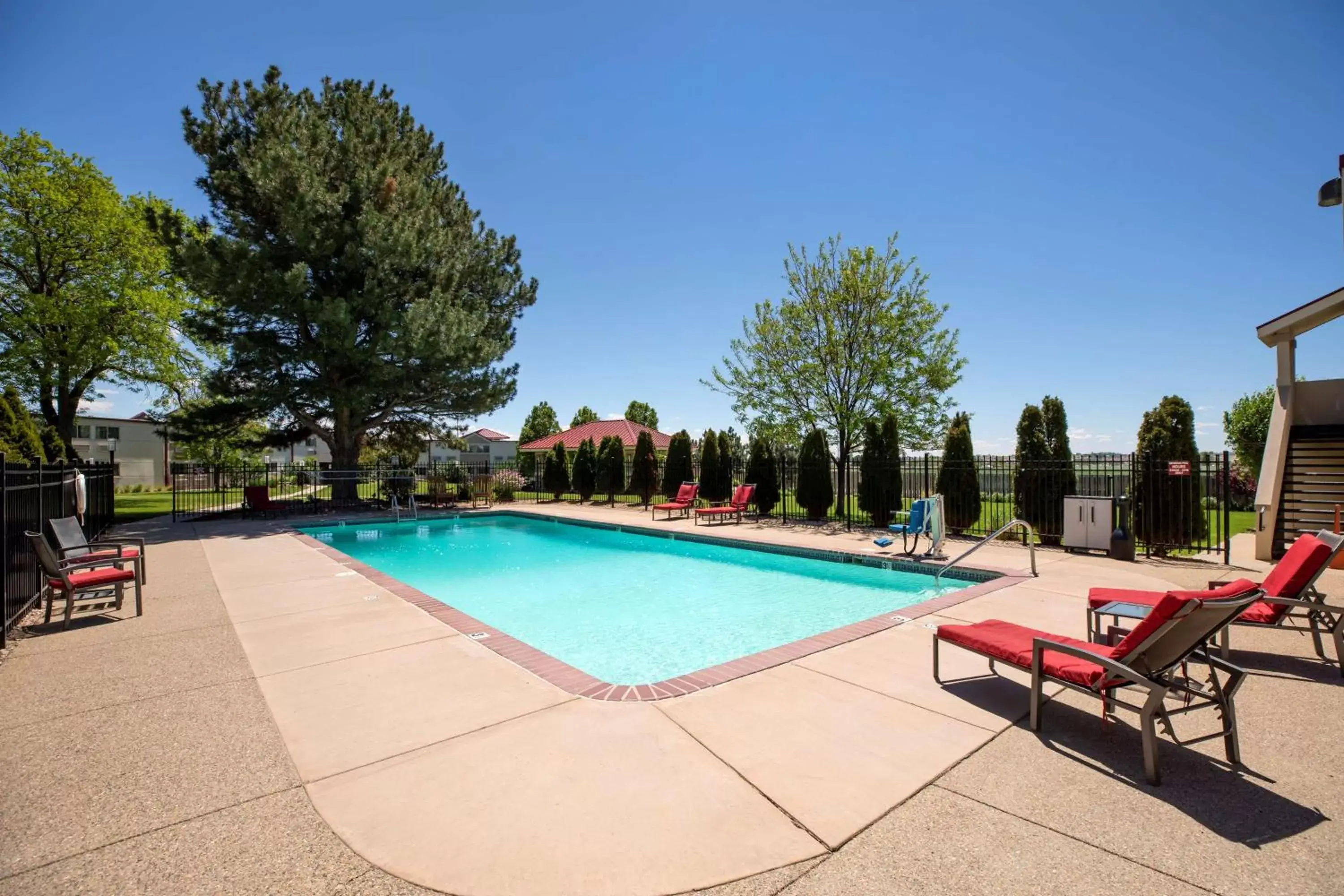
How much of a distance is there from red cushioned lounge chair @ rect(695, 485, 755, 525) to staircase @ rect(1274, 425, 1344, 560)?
33.5ft

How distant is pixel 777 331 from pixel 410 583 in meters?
14.2

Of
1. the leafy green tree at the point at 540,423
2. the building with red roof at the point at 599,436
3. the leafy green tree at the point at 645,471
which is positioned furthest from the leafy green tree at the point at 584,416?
the leafy green tree at the point at 645,471

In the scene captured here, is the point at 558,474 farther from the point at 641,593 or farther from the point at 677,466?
the point at 641,593

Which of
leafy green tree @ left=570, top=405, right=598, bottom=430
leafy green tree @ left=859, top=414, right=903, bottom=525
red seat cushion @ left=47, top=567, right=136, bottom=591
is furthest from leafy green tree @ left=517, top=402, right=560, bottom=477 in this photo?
red seat cushion @ left=47, top=567, right=136, bottom=591

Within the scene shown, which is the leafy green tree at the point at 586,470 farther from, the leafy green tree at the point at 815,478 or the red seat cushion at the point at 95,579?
the red seat cushion at the point at 95,579

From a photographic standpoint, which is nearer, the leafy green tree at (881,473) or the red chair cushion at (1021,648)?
the red chair cushion at (1021,648)

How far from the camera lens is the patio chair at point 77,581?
546cm

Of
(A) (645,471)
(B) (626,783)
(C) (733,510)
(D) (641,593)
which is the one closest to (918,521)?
(D) (641,593)

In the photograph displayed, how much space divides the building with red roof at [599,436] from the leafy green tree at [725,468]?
13.3m

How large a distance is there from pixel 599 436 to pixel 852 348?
65.0 feet

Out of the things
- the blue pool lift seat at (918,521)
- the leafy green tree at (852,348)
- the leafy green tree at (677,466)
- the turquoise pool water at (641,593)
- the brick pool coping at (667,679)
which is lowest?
the turquoise pool water at (641,593)

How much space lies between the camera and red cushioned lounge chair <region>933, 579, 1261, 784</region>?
2764mm

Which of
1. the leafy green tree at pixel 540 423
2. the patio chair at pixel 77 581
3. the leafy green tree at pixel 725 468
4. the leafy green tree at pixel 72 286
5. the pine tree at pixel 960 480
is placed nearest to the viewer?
the patio chair at pixel 77 581

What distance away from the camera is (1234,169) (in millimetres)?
10266
